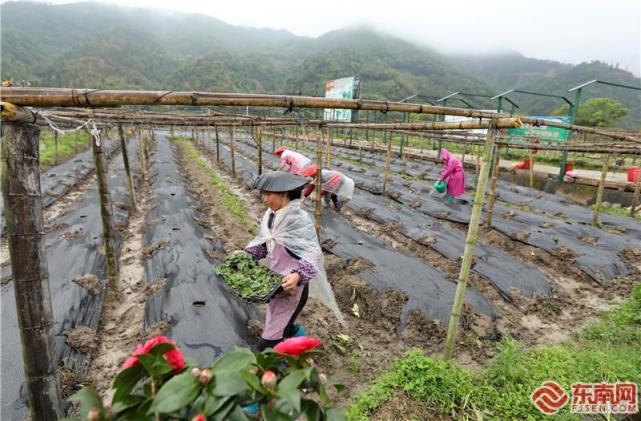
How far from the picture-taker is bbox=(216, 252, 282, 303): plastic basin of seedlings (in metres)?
2.88

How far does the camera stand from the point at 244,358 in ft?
3.44

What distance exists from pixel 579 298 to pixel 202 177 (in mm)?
13623

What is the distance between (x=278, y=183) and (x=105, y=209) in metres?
3.32

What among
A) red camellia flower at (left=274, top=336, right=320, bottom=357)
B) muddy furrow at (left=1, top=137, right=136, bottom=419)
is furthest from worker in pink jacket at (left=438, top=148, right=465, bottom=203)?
red camellia flower at (left=274, top=336, right=320, bottom=357)

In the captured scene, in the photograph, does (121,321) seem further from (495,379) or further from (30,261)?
(495,379)

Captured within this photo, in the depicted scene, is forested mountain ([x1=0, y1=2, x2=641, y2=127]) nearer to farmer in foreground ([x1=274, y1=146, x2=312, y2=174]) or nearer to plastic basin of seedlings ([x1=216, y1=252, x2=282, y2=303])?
farmer in foreground ([x1=274, y1=146, x2=312, y2=174])

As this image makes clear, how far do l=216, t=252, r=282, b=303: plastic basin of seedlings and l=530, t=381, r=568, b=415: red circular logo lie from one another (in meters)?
2.58

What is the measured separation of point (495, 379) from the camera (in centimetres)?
340

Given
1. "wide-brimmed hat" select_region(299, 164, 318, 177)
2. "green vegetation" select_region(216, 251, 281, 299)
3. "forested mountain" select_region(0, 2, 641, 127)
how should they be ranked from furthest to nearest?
1. "forested mountain" select_region(0, 2, 641, 127)
2. "wide-brimmed hat" select_region(299, 164, 318, 177)
3. "green vegetation" select_region(216, 251, 281, 299)

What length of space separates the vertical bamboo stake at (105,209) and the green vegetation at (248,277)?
2.45 meters

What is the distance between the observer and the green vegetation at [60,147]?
1554 centimetres

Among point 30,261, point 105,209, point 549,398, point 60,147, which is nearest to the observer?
point 30,261

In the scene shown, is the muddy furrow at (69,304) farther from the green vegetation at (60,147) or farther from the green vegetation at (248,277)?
the green vegetation at (60,147)

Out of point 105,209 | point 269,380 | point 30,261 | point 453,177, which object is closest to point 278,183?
point 30,261
